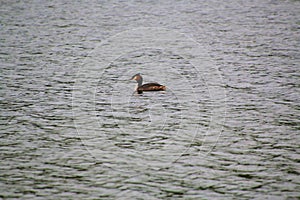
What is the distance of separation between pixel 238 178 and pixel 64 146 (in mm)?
2705

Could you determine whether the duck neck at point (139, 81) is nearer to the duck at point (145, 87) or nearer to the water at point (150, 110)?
the duck at point (145, 87)

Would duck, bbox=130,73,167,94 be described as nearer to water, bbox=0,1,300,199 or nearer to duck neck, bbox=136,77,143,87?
duck neck, bbox=136,77,143,87

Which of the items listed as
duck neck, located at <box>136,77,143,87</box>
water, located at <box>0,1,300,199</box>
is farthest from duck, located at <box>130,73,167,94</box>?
water, located at <box>0,1,300,199</box>

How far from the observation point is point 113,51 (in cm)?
1512

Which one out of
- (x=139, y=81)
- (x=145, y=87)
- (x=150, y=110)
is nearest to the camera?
(x=150, y=110)

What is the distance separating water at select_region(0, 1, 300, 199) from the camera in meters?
7.52

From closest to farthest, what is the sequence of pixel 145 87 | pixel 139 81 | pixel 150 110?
pixel 150 110
pixel 145 87
pixel 139 81

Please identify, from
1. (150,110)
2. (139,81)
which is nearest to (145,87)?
(139,81)

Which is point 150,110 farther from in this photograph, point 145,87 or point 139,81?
point 139,81

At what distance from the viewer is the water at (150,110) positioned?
24.7 feet

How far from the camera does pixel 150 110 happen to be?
10359 mm

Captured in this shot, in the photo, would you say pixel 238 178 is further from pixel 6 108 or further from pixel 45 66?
pixel 45 66

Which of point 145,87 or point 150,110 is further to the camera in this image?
point 145,87

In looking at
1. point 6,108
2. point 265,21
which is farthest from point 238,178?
point 265,21
